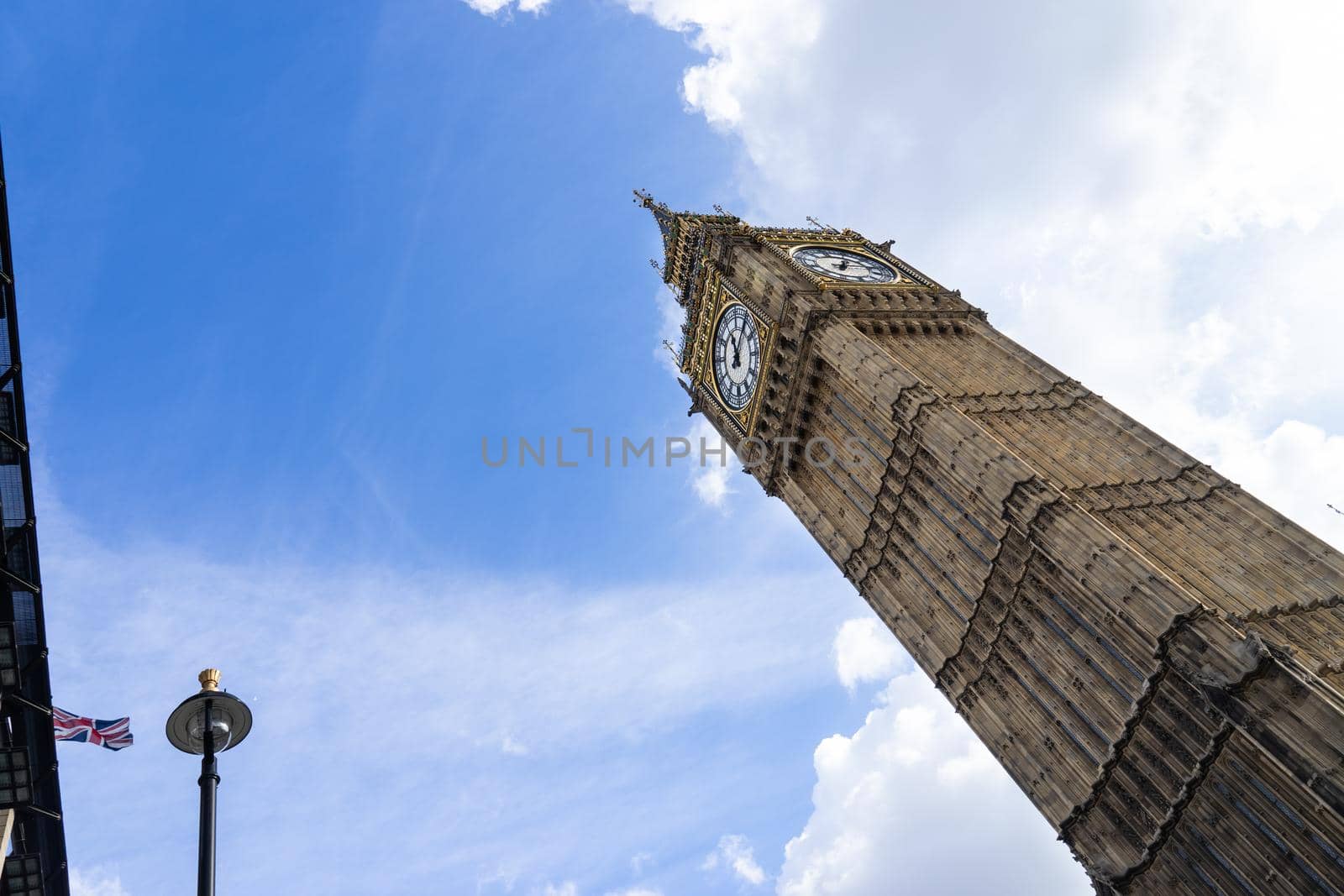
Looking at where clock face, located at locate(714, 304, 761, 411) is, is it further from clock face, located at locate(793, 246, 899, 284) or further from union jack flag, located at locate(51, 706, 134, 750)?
union jack flag, located at locate(51, 706, 134, 750)

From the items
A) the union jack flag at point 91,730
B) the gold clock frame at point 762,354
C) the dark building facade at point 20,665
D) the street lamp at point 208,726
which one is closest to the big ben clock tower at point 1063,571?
the gold clock frame at point 762,354

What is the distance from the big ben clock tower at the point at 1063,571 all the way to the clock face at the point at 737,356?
1.07 feet

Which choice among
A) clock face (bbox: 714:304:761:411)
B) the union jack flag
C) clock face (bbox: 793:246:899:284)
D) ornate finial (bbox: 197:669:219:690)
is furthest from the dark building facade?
clock face (bbox: 793:246:899:284)

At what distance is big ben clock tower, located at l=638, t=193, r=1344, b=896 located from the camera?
35.5 m

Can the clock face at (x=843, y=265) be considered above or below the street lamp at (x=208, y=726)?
above

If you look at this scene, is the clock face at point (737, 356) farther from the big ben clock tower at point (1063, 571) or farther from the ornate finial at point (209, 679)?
the ornate finial at point (209, 679)

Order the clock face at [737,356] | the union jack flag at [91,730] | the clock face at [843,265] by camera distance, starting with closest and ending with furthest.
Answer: the union jack flag at [91,730], the clock face at [737,356], the clock face at [843,265]

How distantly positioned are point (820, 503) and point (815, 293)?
45.6 ft

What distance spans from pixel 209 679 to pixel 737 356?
185ft

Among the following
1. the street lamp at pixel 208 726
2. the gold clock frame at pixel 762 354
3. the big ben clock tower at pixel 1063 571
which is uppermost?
the gold clock frame at pixel 762 354

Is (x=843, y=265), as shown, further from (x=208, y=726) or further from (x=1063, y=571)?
(x=208, y=726)

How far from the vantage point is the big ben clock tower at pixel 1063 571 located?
116 ft

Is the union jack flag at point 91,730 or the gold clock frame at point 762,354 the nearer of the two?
the union jack flag at point 91,730

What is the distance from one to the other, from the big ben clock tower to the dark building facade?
41.6m
